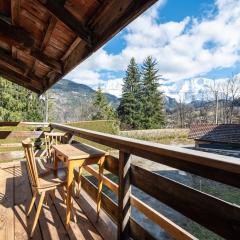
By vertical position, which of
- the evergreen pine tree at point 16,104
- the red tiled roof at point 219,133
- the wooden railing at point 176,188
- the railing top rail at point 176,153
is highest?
the evergreen pine tree at point 16,104

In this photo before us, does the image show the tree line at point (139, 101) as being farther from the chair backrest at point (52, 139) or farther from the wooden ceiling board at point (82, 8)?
the wooden ceiling board at point (82, 8)

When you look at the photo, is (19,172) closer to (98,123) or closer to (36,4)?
(36,4)

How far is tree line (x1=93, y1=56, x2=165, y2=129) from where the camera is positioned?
26.6m

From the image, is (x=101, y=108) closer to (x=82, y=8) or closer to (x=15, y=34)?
(x=15, y=34)

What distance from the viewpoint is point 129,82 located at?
28.5m

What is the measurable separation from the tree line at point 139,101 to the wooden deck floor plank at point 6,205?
73.1 feet

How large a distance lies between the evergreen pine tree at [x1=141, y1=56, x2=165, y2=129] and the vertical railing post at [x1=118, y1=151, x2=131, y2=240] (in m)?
24.6

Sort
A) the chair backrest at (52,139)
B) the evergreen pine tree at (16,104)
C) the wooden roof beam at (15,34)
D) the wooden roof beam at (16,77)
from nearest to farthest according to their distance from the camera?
1. the wooden roof beam at (15,34)
2. the chair backrest at (52,139)
3. the wooden roof beam at (16,77)
4. the evergreen pine tree at (16,104)

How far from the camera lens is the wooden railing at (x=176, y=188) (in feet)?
3.53

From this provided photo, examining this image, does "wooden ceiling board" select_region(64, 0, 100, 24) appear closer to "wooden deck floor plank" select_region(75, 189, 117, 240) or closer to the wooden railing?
the wooden railing

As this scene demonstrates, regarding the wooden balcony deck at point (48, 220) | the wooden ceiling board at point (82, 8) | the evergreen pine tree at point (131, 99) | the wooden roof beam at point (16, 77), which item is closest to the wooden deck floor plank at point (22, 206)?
the wooden balcony deck at point (48, 220)

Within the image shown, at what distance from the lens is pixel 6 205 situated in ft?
9.31

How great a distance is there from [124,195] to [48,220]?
100cm

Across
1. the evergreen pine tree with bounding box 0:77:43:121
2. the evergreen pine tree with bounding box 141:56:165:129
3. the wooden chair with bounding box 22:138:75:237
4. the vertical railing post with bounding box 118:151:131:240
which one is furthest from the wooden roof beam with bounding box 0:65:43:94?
the evergreen pine tree with bounding box 141:56:165:129
